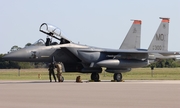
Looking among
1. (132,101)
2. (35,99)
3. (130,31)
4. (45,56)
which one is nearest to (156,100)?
(132,101)

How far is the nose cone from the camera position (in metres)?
21.8

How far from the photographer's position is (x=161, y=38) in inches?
1136

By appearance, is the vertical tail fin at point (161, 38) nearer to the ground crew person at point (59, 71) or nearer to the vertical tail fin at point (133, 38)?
the vertical tail fin at point (133, 38)

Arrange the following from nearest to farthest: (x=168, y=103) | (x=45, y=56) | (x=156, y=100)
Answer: (x=168, y=103) < (x=156, y=100) < (x=45, y=56)

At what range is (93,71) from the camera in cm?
2466

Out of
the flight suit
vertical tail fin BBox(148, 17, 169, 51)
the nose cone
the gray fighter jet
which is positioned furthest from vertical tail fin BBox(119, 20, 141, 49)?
the nose cone

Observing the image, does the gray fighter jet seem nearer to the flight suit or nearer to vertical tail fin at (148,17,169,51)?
the flight suit

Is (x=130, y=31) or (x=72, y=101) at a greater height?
(x=130, y=31)

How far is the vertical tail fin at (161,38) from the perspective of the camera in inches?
1132

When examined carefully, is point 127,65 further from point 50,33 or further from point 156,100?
point 156,100

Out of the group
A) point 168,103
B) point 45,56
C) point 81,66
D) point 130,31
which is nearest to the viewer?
point 168,103

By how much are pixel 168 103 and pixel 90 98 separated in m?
2.21

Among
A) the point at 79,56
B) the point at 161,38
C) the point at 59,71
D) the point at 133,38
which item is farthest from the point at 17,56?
the point at 161,38

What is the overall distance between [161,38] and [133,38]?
6.10ft
